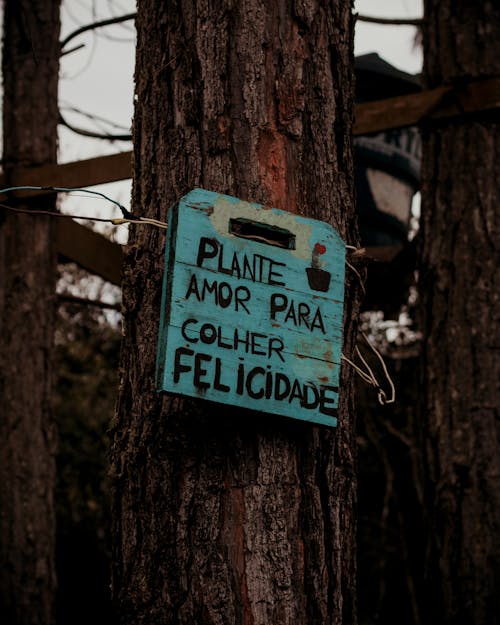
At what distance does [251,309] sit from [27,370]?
117 inches

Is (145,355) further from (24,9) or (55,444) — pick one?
(24,9)

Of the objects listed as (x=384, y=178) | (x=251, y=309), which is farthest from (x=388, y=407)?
(x=251, y=309)

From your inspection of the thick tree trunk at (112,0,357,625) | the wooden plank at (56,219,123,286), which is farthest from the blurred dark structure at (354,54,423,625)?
the thick tree trunk at (112,0,357,625)

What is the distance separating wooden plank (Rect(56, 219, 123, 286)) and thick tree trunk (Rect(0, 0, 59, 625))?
0.12 meters

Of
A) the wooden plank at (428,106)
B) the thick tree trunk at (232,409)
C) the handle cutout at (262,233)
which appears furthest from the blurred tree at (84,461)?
the handle cutout at (262,233)

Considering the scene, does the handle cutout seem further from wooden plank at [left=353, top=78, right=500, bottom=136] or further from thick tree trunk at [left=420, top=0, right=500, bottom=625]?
wooden plank at [left=353, top=78, right=500, bottom=136]

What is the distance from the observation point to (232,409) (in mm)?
1539

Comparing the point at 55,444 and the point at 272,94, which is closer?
the point at 272,94

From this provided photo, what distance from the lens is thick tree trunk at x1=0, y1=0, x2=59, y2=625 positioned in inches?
164

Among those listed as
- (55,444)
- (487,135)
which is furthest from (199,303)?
(55,444)

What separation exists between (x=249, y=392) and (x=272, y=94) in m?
0.63

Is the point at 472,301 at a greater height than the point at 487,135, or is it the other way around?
the point at 487,135

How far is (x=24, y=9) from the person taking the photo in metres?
4.53

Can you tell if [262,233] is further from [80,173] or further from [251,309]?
[80,173]
